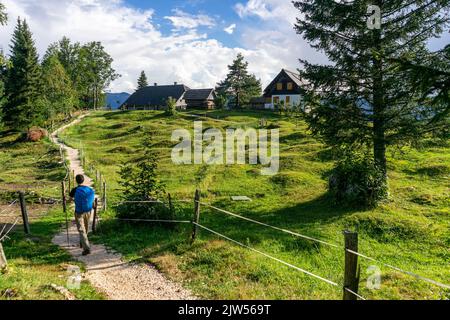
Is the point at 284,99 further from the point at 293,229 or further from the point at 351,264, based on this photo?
the point at 351,264

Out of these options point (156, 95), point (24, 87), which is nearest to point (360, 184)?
point (24, 87)

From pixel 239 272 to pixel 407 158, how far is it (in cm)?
2529

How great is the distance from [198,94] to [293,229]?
78242 mm

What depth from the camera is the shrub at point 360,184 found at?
17150mm

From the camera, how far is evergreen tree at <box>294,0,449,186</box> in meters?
16.9

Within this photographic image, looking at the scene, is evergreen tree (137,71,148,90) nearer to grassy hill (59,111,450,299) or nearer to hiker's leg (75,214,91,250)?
grassy hill (59,111,450,299)

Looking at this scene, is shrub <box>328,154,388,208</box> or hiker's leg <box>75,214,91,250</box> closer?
hiker's leg <box>75,214,91,250</box>

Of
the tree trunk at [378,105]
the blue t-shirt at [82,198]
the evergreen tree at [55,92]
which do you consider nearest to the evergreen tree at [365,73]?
the tree trunk at [378,105]

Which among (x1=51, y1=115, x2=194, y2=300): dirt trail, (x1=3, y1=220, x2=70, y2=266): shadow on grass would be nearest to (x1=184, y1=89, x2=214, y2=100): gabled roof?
(x1=3, y1=220, x2=70, y2=266): shadow on grass

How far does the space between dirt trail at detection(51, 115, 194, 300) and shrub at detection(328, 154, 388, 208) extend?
37.4 ft

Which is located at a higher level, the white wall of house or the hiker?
the white wall of house
